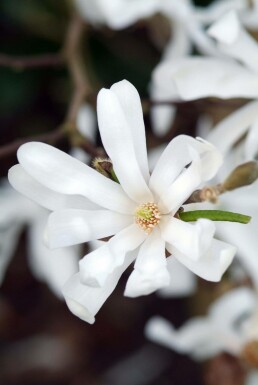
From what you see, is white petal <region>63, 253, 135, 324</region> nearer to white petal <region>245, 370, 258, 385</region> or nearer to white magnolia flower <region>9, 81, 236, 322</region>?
white magnolia flower <region>9, 81, 236, 322</region>

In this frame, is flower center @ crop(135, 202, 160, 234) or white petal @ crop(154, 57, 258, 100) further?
white petal @ crop(154, 57, 258, 100)

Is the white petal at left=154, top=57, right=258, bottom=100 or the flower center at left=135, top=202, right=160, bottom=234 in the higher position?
the white petal at left=154, top=57, right=258, bottom=100

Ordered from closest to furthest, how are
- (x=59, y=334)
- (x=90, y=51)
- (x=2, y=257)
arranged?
1. (x=2, y=257)
2. (x=90, y=51)
3. (x=59, y=334)

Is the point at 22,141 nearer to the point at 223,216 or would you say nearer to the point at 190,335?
the point at 223,216

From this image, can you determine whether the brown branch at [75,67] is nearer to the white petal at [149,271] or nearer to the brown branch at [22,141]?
the brown branch at [22,141]

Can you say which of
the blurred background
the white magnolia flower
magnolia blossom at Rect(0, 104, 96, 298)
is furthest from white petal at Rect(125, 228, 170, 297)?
the blurred background

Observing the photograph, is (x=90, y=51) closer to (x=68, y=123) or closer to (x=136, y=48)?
(x=136, y=48)

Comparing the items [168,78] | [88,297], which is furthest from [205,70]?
[88,297]
